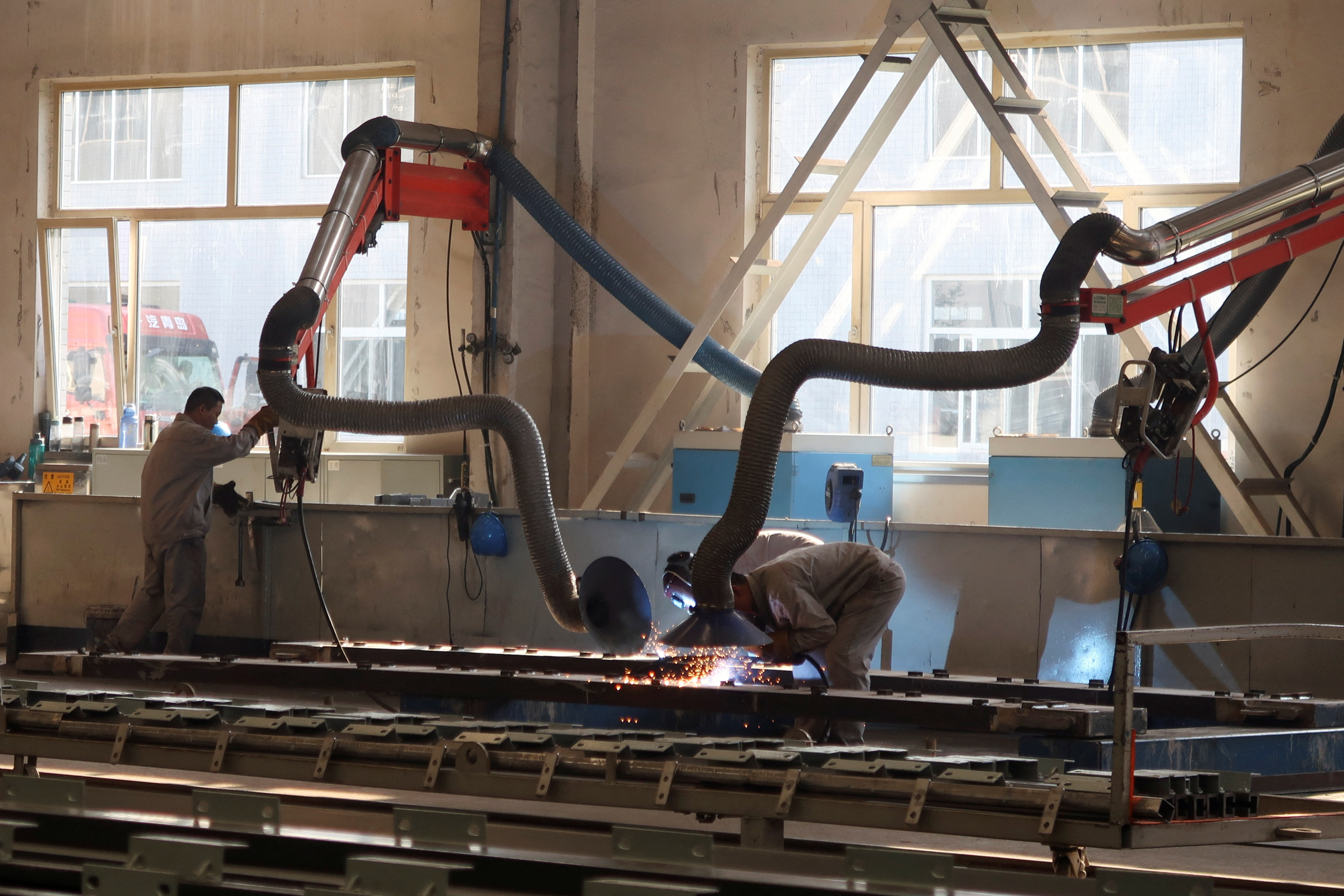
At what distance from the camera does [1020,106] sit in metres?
6.60

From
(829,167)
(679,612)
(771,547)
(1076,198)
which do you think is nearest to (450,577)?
(679,612)

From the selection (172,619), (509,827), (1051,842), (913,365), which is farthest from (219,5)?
(1051,842)

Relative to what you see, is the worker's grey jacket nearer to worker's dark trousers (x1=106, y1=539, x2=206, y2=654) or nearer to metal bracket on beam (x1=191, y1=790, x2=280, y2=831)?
worker's dark trousers (x1=106, y1=539, x2=206, y2=654)

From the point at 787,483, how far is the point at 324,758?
4297mm

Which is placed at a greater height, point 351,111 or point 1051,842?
point 351,111

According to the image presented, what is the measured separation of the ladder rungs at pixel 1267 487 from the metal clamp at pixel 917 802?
491cm

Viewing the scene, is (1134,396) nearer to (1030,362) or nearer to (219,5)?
(1030,362)

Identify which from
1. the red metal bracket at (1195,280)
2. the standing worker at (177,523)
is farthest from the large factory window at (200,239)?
the red metal bracket at (1195,280)

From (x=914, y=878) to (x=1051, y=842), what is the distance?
34 centimetres

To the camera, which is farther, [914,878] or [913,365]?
[913,365]

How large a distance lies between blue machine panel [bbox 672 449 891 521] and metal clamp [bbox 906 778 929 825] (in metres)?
4.10

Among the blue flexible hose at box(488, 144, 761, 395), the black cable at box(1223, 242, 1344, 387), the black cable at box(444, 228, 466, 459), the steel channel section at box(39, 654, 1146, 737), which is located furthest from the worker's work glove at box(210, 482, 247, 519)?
the black cable at box(1223, 242, 1344, 387)

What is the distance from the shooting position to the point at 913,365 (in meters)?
4.30

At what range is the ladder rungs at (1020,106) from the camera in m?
6.59
